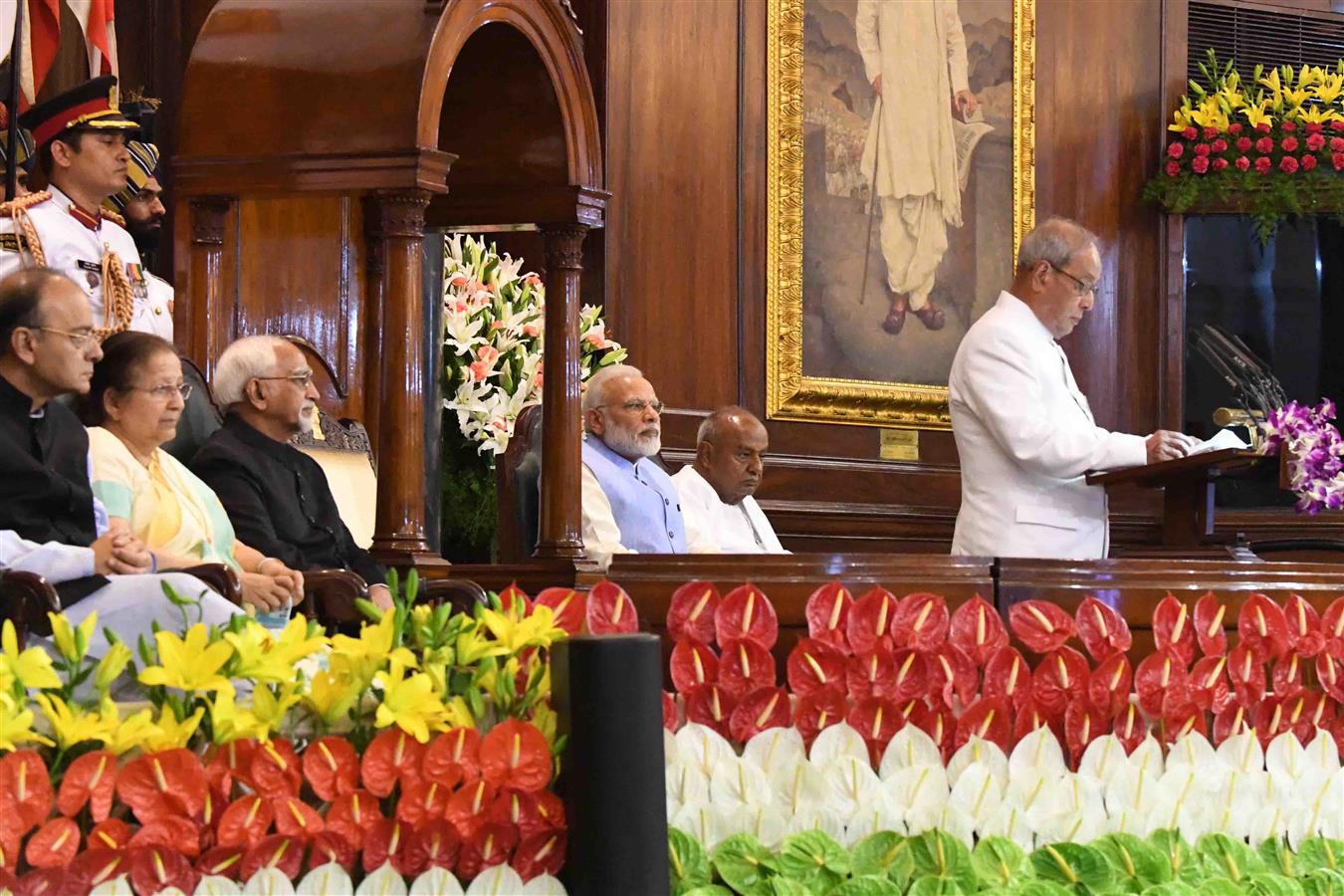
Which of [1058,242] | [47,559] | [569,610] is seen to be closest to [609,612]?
[569,610]

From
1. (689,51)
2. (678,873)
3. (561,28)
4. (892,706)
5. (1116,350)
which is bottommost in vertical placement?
(678,873)

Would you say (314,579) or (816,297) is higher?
(816,297)

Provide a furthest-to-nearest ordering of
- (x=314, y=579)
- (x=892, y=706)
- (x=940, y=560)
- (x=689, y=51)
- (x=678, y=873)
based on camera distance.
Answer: (x=689, y=51) < (x=314, y=579) < (x=940, y=560) < (x=892, y=706) < (x=678, y=873)

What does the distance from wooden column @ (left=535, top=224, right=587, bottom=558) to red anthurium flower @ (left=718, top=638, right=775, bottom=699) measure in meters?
2.74

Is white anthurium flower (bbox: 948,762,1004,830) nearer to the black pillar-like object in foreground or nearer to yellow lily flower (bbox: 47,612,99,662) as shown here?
the black pillar-like object in foreground

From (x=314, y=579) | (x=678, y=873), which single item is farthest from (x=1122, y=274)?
(x=678, y=873)

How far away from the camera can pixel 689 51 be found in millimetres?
7520

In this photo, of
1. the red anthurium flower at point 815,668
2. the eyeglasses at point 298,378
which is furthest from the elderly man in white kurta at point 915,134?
the red anthurium flower at point 815,668

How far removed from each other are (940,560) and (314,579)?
4.85ft

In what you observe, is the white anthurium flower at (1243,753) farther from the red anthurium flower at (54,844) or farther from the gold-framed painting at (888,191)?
the gold-framed painting at (888,191)

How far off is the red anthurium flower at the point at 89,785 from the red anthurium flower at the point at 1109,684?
109 centimetres

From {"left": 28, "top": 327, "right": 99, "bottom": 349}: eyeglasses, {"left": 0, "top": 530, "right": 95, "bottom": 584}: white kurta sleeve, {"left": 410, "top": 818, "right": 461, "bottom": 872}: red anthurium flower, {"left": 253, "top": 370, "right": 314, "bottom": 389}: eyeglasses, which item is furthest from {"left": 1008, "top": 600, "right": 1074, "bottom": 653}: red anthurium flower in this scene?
{"left": 253, "top": 370, "right": 314, "bottom": 389}: eyeglasses

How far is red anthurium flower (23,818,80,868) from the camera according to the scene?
1.63m

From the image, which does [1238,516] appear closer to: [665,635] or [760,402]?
[760,402]
